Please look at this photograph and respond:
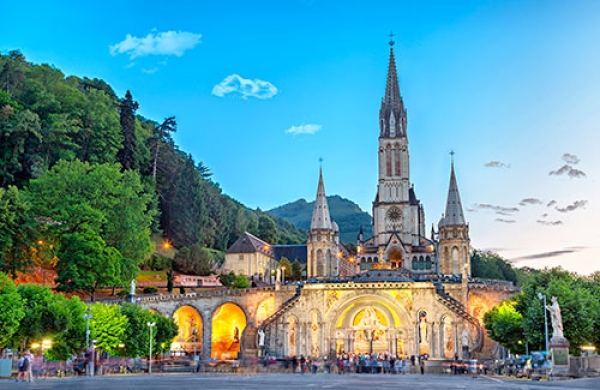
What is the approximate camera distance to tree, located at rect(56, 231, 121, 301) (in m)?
61.7

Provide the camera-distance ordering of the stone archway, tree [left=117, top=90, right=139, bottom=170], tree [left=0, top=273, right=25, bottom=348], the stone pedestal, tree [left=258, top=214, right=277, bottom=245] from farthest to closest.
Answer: tree [left=258, top=214, right=277, bottom=245], tree [left=117, top=90, right=139, bottom=170], the stone archway, tree [left=0, top=273, right=25, bottom=348], the stone pedestal

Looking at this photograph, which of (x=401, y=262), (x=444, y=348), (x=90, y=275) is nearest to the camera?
(x=90, y=275)

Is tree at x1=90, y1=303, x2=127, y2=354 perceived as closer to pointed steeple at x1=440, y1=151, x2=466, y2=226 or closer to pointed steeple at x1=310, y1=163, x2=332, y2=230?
pointed steeple at x1=310, y1=163, x2=332, y2=230

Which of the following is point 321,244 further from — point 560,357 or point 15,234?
point 560,357

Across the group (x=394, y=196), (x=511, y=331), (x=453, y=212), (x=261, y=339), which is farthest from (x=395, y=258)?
(x=511, y=331)

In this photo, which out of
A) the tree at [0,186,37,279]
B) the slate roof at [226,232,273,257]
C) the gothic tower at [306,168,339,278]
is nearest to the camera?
the tree at [0,186,37,279]

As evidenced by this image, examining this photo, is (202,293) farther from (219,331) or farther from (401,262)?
(401,262)

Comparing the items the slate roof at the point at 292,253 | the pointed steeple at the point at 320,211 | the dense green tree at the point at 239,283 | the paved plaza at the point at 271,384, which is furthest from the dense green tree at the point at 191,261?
the paved plaza at the point at 271,384

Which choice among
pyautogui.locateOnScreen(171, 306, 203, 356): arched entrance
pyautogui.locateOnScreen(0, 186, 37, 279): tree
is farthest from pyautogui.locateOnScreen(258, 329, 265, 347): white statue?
pyautogui.locateOnScreen(0, 186, 37, 279): tree

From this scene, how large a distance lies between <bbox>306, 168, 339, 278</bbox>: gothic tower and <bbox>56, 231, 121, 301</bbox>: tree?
45.5m

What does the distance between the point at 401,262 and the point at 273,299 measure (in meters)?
41.7

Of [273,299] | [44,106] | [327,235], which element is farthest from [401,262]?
[44,106]

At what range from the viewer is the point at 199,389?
27609 mm

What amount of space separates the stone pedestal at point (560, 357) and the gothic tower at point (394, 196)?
8103 centimetres
